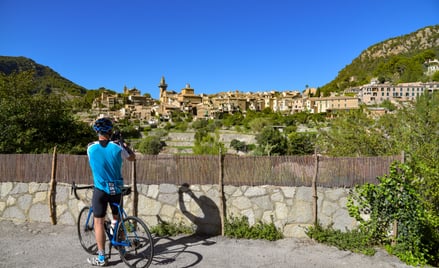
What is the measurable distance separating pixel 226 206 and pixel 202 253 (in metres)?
1.14

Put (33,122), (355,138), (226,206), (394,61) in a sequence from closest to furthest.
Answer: (226,206), (355,138), (33,122), (394,61)

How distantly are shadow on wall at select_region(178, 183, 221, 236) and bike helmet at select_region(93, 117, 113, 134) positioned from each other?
2234mm

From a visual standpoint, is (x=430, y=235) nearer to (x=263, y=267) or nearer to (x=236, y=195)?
(x=263, y=267)

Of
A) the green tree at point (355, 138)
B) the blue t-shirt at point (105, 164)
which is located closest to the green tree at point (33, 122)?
the blue t-shirt at point (105, 164)

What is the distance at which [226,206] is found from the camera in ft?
18.1

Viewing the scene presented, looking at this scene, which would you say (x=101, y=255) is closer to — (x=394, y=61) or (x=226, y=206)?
(x=226, y=206)

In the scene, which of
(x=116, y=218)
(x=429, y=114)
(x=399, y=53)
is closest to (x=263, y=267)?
(x=116, y=218)

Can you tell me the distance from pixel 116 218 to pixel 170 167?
1765 millimetres

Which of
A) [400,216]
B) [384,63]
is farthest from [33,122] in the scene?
[384,63]

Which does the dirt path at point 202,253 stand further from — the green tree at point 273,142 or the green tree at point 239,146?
the green tree at point 239,146

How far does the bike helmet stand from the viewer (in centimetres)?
389

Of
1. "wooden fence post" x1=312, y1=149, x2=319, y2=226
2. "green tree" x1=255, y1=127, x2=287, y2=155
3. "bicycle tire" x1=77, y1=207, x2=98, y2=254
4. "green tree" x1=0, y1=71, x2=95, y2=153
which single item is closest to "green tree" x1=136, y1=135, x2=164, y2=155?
"green tree" x1=255, y1=127, x2=287, y2=155

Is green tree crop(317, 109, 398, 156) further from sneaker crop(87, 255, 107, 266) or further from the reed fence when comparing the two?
sneaker crop(87, 255, 107, 266)

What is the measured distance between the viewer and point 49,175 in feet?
19.7
